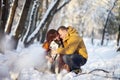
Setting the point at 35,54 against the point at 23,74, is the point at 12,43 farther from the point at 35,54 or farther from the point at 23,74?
the point at 23,74

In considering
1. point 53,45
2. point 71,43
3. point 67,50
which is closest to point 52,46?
point 53,45

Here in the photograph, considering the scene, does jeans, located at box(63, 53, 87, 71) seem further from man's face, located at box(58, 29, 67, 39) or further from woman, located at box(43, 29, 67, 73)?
Answer: man's face, located at box(58, 29, 67, 39)

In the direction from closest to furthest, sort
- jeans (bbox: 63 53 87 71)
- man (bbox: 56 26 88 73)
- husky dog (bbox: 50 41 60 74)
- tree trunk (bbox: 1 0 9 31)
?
1. husky dog (bbox: 50 41 60 74)
2. man (bbox: 56 26 88 73)
3. jeans (bbox: 63 53 87 71)
4. tree trunk (bbox: 1 0 9 31)

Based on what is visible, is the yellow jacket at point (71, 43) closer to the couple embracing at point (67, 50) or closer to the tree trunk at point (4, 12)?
the couple embracing at point (67, 50)

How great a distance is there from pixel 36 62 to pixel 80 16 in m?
54.6

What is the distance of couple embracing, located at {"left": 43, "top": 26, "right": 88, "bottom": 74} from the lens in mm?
9109

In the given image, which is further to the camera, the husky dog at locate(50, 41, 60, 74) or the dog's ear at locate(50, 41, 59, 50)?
the dog's ear at locate(50, 41, 59, 50)

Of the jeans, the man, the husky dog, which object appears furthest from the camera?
the jeans

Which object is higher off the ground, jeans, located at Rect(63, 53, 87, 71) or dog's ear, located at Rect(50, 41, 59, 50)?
dog's ear, located at Rect(50, 41, 59, 50)

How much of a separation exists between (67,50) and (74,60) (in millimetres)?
294

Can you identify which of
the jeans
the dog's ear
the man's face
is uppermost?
the man's face

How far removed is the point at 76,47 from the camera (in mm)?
Result: 9172

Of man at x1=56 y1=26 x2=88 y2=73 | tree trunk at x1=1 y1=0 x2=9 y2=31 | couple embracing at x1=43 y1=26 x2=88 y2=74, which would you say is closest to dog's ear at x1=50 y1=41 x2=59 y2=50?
→ couple embracing at x1=43 y1=26 x2=88 y2=74

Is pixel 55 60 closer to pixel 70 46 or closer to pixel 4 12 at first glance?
pixel 70 46
